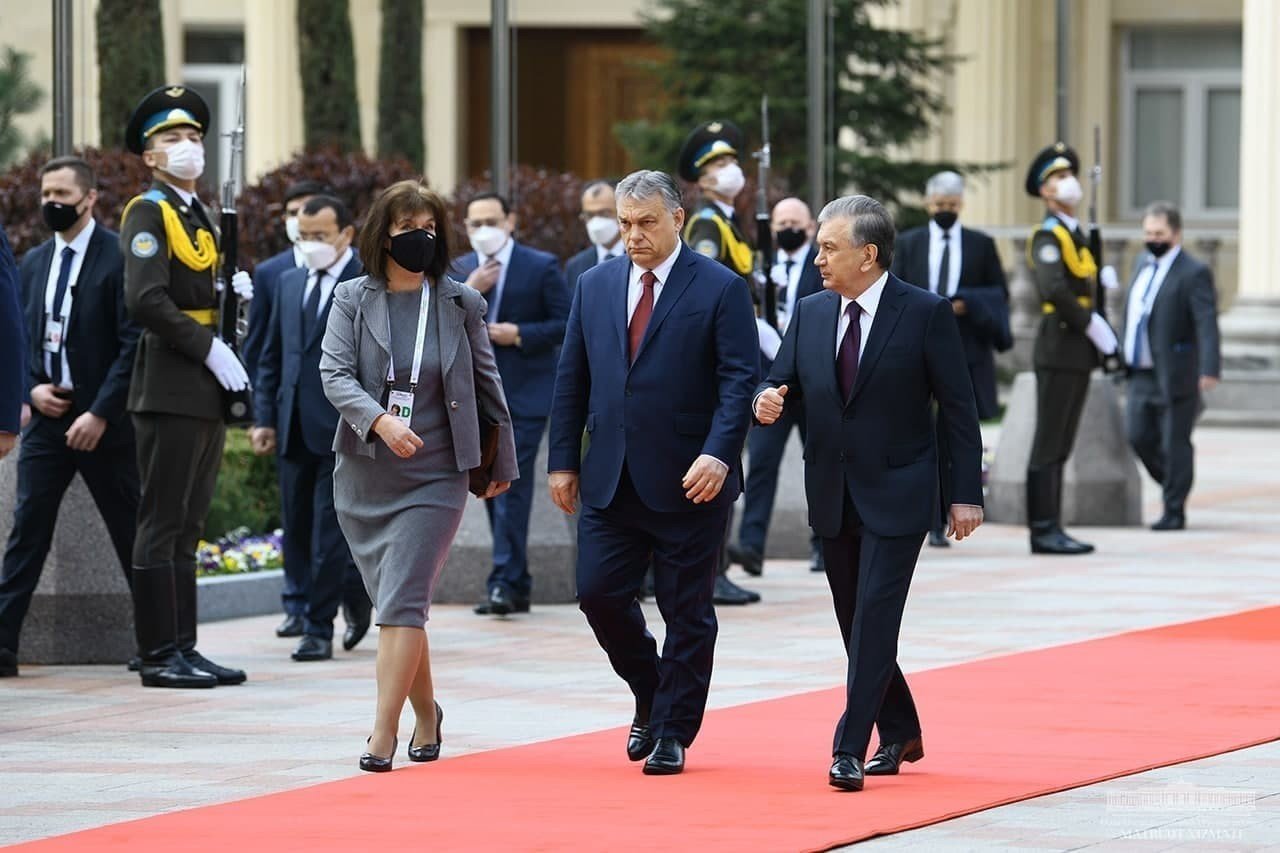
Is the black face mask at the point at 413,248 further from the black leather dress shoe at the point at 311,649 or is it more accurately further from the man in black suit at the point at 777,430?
the man in black suit at the point at 777,430

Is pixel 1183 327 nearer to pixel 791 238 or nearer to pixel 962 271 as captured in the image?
pixel 962 271

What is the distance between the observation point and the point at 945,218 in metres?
14.4

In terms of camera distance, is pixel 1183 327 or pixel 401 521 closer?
pixel 401 521

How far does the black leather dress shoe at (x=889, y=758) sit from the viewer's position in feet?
26.1

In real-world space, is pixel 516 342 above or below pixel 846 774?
above

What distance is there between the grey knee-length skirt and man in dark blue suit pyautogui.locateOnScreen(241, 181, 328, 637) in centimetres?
316

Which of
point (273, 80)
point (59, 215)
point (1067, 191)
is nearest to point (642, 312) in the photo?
point (59, 215)

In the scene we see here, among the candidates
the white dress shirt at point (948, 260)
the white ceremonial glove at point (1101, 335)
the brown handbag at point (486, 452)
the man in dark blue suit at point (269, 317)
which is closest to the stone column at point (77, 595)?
the man in dark blue suit at point (269, 317)

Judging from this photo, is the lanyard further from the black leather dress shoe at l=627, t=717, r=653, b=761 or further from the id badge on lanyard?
the black leather dress shoe at l=627, t=717, r=653, b=761

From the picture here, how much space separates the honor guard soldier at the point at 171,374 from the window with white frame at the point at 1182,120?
22707 mm

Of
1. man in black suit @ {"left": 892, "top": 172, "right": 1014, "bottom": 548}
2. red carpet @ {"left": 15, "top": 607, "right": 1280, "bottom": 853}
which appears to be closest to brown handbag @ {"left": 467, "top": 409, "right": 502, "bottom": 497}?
red carpet @ {"left": 15, "top": 607, "right": 1280, "bottom": 853}

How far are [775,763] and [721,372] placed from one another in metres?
1.18

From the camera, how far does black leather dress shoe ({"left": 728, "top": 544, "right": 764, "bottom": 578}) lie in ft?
44.3

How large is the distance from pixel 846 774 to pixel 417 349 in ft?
6.08
